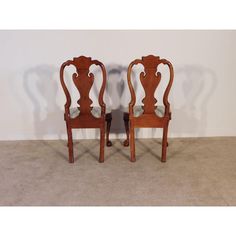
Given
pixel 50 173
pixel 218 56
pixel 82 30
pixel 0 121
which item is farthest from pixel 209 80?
pixel 0 121

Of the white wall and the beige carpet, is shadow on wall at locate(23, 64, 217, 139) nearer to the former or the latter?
the white wall

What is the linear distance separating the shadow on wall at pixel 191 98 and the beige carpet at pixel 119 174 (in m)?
0.16

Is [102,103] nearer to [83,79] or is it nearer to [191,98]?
[83,79]

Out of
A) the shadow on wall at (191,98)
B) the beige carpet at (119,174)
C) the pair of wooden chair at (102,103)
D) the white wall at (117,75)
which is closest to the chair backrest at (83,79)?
the pair of wooden chair at (102,103)

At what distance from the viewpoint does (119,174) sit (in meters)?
3.02

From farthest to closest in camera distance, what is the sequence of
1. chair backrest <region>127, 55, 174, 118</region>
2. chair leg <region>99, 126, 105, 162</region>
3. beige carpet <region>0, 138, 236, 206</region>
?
1. chair leg <region>99, 126, 105, 162</region>
2. chair backrest <region>127, 55, 174, 118</region>
3. beige carpet <region>0, 138, 236, 206</region>

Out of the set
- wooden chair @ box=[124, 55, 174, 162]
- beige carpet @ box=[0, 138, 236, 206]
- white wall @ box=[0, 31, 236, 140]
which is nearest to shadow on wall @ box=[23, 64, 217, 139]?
white wall @ box=[0, 31, 236, 140]

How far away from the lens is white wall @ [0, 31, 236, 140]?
368 centimetres

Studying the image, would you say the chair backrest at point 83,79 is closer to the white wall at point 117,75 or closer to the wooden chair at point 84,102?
the wooden chair at point 84,102

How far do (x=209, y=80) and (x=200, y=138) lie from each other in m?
0.68

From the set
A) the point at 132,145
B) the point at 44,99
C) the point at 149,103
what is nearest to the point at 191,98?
the point at 149,103

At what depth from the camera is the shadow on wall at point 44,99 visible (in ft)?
12.4

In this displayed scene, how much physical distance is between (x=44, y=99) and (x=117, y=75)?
876 millimetres

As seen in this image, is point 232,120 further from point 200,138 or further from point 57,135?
point 57,135
